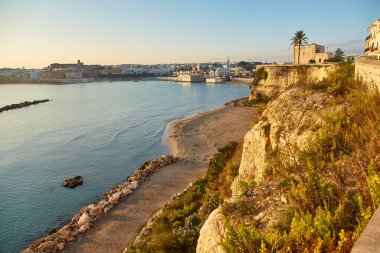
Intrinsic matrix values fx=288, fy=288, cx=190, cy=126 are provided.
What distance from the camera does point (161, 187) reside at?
22.5 meters

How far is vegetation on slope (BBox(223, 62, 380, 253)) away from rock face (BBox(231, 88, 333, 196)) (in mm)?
500

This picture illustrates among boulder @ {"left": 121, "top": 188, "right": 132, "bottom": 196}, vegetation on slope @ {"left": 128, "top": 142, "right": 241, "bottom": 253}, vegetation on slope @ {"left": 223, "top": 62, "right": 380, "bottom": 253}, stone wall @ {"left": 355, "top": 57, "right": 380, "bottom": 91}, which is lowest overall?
boulder @ {"left": 121, "top": 188, "right": 132, "bottom": 196}

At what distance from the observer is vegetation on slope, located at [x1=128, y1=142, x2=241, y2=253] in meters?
11.6

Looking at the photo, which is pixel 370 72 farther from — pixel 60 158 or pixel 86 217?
pixel 60 158

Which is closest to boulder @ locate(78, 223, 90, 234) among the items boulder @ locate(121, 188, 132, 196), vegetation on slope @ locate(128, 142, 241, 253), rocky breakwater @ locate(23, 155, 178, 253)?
rocky breakwater @ locate(23, 155, 178, 253)

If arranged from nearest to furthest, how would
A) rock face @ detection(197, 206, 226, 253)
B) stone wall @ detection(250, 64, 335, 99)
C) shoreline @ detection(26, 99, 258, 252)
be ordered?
rock face @ detection(197, 206, 226, 253) < shoreline @ detection(26, 99, 258, 252) < stone wall @ detection(250, 64, 335, 99)

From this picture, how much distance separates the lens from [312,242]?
4551 millimetres

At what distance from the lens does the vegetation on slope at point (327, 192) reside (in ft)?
15.2

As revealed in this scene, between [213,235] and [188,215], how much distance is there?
30.3 feet

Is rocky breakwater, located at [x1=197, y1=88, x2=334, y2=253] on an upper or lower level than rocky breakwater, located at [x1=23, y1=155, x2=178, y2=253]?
upper

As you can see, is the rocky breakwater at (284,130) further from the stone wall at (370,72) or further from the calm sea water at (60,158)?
the calm sea water at (60,158)

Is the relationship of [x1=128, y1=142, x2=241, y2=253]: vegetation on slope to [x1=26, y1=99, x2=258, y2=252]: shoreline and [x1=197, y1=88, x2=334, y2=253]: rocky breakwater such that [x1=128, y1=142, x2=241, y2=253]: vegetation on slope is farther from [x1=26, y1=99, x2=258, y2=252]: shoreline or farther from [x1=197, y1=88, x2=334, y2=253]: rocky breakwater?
[x1=26, y1=99, x2=258, y2=252]: shoreline

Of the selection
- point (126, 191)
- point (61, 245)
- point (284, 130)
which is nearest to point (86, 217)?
point (61, 245)

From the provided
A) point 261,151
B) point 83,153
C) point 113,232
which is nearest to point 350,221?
point 261,151
